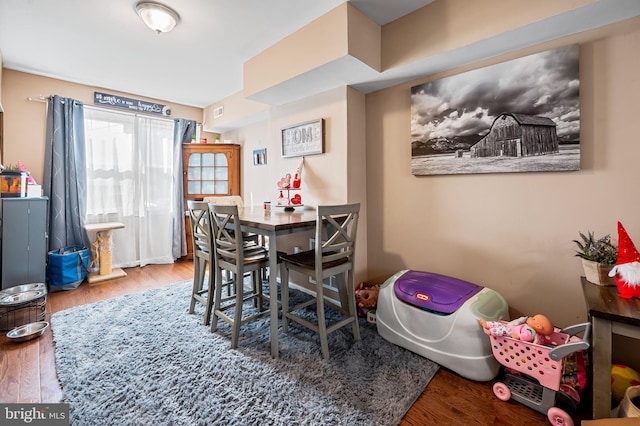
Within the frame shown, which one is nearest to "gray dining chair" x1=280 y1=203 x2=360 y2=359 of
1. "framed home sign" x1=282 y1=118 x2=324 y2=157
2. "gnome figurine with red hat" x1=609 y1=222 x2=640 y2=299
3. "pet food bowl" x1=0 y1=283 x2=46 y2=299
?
"framed home sign" x1=282 y1=118 x2=324 y2=157

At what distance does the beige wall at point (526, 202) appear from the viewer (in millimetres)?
1601

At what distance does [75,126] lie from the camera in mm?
3490

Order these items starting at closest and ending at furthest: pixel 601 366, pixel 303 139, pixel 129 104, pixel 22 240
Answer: pixel 601 366 → pixel 22 240 → pixel 303 139 → pixel 129 104

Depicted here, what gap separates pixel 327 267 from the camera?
6.37ft

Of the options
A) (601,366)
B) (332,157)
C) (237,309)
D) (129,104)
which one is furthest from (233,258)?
(129,104)

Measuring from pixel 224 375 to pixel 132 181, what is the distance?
11.6 ft

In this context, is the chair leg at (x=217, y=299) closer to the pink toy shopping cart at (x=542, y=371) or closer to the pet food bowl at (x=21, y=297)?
the pet food bowl at (x=21, y=297)

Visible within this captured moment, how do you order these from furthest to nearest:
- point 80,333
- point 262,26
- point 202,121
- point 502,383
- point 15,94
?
point 202,121
point 15,94
point 262,26
point 80,333
point 502,383

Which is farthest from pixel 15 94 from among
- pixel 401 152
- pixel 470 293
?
pixel 470 293

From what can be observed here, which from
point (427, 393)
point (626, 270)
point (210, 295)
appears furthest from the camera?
point (210, 295)

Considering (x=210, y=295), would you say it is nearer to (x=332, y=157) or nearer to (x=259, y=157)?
(x=332, y=157)

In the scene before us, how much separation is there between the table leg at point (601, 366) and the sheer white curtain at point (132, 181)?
15.8 ft

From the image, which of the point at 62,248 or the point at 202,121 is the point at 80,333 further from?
the point at 202,121

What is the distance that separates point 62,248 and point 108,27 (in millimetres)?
2659
